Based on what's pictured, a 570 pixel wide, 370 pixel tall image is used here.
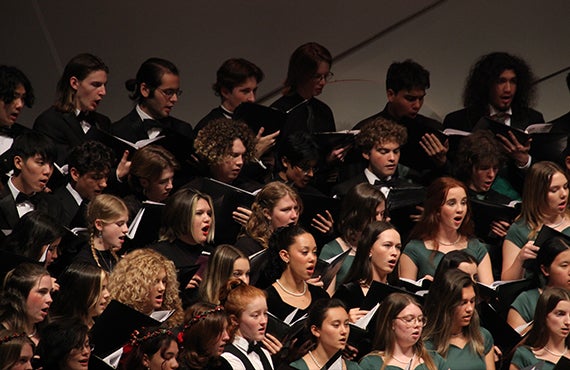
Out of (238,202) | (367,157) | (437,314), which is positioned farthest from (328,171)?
(437,314)

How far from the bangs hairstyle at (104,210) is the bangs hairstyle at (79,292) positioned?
46cm

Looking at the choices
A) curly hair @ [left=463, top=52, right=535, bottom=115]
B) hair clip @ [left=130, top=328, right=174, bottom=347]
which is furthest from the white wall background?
hair clip @ [left=130, top=328, right=174, bottom=347]

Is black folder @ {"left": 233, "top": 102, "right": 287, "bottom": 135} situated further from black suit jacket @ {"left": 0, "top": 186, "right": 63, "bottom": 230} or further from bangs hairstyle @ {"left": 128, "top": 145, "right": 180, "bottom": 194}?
black suit jacket @ {"left": 0, "top": 186, "right": 63, "bottom": 230}

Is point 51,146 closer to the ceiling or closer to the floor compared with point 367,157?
closer to the ceiling

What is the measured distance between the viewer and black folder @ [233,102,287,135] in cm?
735

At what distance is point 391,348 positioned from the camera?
243 inches

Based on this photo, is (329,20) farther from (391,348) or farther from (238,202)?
(391,348)

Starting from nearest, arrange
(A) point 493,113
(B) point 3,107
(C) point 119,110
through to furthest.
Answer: (B) point 3,107
(A) point 493,113
(C) point 119,110

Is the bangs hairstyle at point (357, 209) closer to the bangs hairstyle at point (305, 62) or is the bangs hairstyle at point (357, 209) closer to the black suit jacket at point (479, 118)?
the bangs hairstyle at point (305, 62)

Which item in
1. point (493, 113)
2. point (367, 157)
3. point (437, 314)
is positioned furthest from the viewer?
point (493, 113)

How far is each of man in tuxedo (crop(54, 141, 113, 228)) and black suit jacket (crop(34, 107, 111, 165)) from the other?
34cm

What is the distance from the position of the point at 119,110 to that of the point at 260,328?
3.30m

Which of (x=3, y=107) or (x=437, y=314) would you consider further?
(x=3, y=107)

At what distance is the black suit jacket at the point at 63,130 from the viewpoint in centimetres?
711
